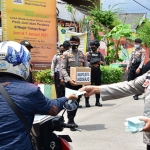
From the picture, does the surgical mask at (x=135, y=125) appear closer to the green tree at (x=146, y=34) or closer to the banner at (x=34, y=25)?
the banner at (x=34, y=25)

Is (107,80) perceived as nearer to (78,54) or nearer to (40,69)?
(40,69)

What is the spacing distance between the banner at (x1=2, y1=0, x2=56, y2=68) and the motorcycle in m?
6.62

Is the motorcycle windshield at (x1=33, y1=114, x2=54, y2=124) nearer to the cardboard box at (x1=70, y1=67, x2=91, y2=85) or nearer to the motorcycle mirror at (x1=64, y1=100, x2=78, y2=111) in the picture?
the motorcycle mirror at (x1=64, y1=100, x2=78, y2=111)

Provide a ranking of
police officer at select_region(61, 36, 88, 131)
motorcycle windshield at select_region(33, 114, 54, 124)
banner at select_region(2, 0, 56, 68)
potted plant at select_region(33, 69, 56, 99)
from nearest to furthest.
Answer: motorcycle windshield at select_region(33, 114, 54, 124)
police officer at select_region(61, 36, 88, 131)
banner at select_region(2, 0, 56, 68)
potted plant at select_region(33, 69, 56, 99)

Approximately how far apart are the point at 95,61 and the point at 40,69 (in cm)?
215

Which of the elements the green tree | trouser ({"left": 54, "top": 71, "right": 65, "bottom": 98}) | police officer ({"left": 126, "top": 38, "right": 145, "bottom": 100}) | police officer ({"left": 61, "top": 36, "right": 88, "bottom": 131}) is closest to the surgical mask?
police officer ({"left": 61, "top": 36, "right": 88, "bottom": 131})

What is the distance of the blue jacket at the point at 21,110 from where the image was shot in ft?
7.89

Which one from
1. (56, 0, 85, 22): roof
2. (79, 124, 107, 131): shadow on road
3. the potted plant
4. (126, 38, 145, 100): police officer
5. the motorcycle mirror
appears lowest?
(79, 124, 107, 131): shadow on road

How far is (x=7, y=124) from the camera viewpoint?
2.40 meters

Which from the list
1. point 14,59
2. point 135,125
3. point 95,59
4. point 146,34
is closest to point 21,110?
point 14,59

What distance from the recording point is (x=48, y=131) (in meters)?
→ 2.82

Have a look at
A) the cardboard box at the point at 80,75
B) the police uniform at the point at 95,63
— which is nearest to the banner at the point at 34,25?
the police uniform at the point at 95,63

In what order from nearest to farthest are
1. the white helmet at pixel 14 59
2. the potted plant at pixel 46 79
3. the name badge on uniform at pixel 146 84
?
1. the white helmet at pixel 14 59
2. the name badge on uniform at pixel 146 84
3. the potted plant at pixel 46 79

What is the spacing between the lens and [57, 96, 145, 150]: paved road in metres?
5.67
